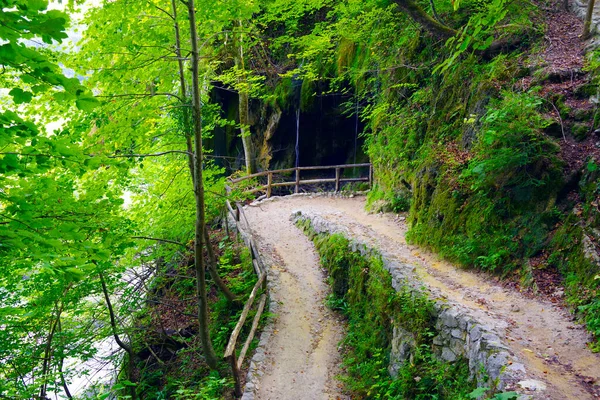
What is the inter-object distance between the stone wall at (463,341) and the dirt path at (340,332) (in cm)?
16

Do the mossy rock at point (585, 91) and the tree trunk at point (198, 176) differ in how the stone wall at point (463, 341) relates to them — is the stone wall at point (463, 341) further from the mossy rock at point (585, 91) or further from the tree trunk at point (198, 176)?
the mossy rock at point (585, 91)

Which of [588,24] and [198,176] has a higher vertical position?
[588,24]

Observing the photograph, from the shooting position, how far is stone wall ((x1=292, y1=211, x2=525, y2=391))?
3.96 m

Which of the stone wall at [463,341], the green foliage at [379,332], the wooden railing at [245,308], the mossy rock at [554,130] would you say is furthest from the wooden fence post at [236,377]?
the mossy rock at [554,130]

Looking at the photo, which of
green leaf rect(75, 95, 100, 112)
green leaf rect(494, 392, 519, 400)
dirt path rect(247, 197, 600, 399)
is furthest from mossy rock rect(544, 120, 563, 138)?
green leaf rect(75, 95, 100, 112)

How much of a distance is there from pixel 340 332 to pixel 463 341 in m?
3.45

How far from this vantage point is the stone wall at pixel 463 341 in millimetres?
3955

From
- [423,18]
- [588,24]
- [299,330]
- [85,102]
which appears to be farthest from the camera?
[423,18]

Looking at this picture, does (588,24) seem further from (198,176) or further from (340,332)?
(198,176)

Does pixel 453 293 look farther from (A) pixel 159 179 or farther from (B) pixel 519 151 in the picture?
(A) pixel 159 179

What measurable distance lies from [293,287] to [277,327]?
5.33 ft

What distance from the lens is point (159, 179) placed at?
350 inches

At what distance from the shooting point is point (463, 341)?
4.73 metres

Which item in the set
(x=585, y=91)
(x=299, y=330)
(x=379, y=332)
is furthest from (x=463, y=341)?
(x=585, y=91)
